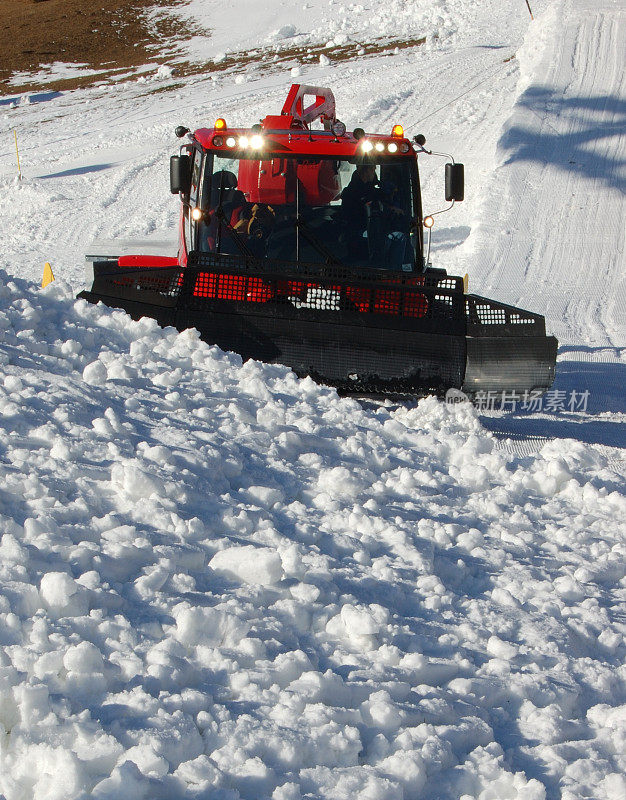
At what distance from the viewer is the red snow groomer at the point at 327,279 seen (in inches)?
244

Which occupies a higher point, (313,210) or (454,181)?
(454,181)

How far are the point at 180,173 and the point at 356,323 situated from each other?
207 cm

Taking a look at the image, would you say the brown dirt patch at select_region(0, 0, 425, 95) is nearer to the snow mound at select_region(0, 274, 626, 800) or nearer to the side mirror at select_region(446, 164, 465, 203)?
the side mirror at select_region(446, 164, 465, 203)

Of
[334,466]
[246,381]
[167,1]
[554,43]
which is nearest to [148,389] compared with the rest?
[246,381]

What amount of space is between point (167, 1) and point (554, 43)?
56.1 feet

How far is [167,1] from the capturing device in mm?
31547

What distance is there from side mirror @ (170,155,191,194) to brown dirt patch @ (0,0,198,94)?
1775 centimetres

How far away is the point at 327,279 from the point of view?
252 inches

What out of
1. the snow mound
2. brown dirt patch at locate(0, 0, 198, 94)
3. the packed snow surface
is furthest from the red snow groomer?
brown dirt patch at locate(0, 0, 198, 94)

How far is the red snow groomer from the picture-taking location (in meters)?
6.19

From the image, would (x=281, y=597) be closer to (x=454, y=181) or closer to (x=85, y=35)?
(x=454, y=181)

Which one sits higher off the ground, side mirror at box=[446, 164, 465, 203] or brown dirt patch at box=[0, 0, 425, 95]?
brown dirt patch at box=[0, 0, 425, 95]

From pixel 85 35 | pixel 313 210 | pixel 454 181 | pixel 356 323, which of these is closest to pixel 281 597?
pixel 356 323

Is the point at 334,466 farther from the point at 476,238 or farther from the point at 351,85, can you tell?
the point at 351,85
